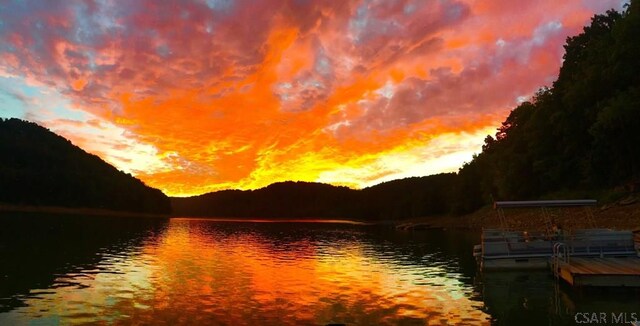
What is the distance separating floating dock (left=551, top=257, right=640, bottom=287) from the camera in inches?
1042

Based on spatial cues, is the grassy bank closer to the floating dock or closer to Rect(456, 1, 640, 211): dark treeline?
the floating dock

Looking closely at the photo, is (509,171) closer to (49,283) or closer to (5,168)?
(49,283)

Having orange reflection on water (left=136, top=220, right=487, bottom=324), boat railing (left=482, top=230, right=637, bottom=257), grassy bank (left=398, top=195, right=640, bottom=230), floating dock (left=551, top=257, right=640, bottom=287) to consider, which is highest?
grassy bank (left=398, top=195, right=640, bottom=230)

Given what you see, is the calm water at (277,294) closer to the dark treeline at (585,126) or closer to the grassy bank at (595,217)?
the grassy bank at (595,217)

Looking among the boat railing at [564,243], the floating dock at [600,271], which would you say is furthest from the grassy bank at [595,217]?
the floating dock at [600,271]

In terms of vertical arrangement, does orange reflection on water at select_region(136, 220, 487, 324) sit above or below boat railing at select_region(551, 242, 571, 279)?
below

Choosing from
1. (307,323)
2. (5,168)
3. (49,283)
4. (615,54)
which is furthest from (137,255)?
(5,168)

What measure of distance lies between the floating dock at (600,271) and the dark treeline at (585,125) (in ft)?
117

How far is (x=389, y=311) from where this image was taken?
2372 centimetres

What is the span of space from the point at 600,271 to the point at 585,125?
59768mm

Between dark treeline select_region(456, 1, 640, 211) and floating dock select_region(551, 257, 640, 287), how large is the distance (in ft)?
117

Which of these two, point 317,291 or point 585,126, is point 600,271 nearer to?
point 317,291

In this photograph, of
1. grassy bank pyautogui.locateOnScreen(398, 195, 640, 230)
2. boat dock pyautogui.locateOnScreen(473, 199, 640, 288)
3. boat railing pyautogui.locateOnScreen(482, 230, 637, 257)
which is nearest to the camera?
boat dock pyautogui.locateOnScreen(473, 199, 640, 288)

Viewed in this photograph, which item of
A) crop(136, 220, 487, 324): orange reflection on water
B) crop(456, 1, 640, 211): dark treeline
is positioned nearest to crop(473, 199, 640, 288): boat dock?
crop(136, 220, 487, 324): orange reflection on water
